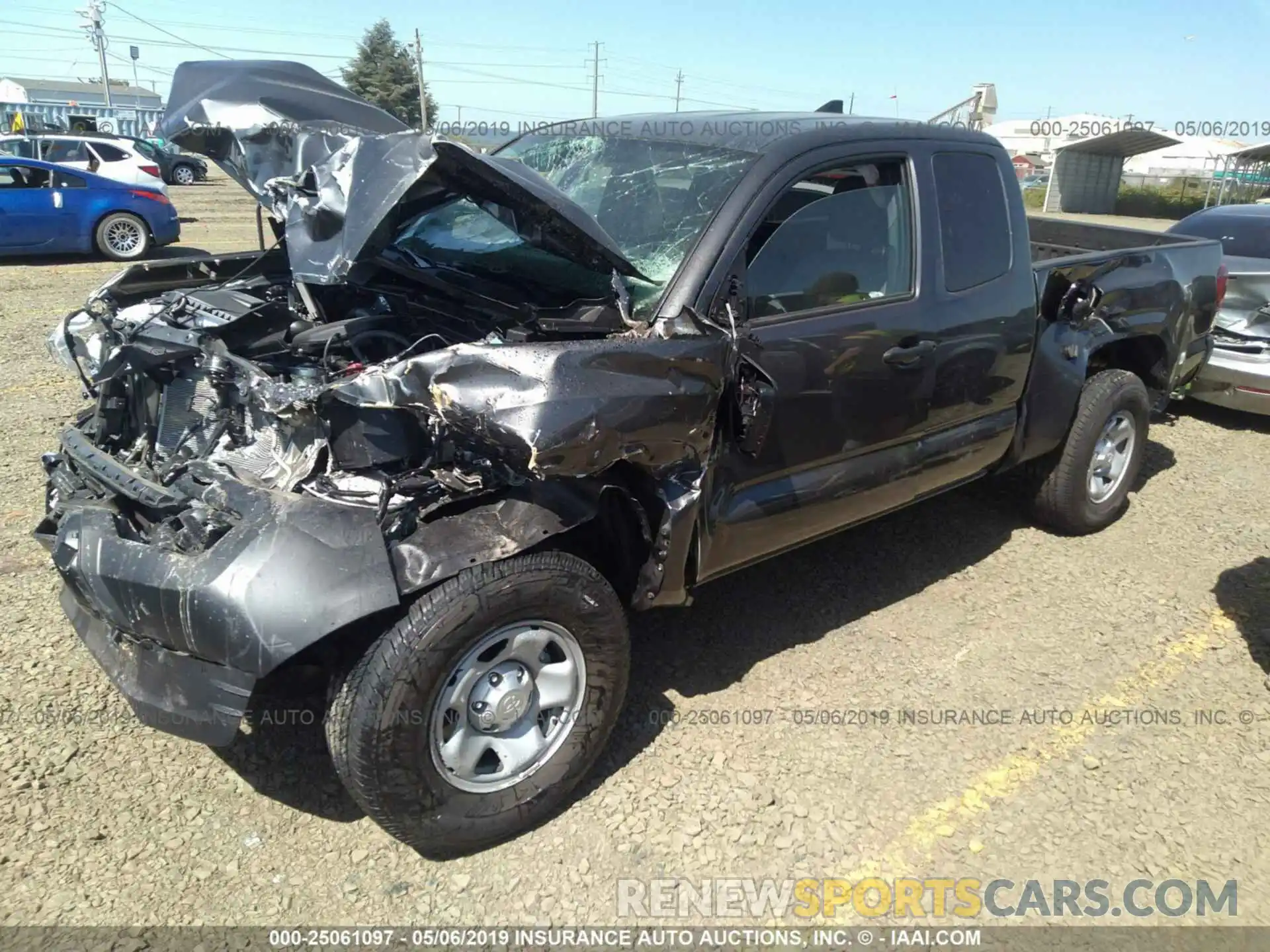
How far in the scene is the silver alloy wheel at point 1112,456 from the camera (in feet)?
15.2

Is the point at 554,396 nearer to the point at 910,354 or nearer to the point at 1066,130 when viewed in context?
the point at 910,354

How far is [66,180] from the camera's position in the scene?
11.6 m

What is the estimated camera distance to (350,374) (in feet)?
8.66

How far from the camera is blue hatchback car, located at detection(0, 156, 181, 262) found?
37.1 ft

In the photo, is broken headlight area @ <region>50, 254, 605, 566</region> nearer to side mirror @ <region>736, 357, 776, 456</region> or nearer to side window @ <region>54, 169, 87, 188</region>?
side mirror @ <region>736, 357, 776, 456</region>

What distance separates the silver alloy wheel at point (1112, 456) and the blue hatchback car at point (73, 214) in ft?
39.3

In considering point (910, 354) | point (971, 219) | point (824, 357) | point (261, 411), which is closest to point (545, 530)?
point (261, 411)

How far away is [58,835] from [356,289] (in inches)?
76.6

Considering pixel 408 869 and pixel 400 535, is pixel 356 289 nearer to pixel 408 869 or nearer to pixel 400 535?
pixel 400 535

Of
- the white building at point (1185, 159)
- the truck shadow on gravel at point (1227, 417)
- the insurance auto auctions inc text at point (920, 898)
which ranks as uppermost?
the white building at point (1185, 159)

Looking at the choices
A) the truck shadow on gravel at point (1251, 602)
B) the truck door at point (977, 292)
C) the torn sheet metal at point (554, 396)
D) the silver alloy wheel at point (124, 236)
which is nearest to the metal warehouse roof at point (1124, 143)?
the silver alloy wheel at point (124, 236)

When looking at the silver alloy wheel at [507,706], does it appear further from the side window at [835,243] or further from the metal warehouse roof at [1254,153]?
the metal warehouse roof at [1254,153]

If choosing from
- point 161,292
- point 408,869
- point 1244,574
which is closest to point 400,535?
point 408,869

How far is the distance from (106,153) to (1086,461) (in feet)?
51.1
